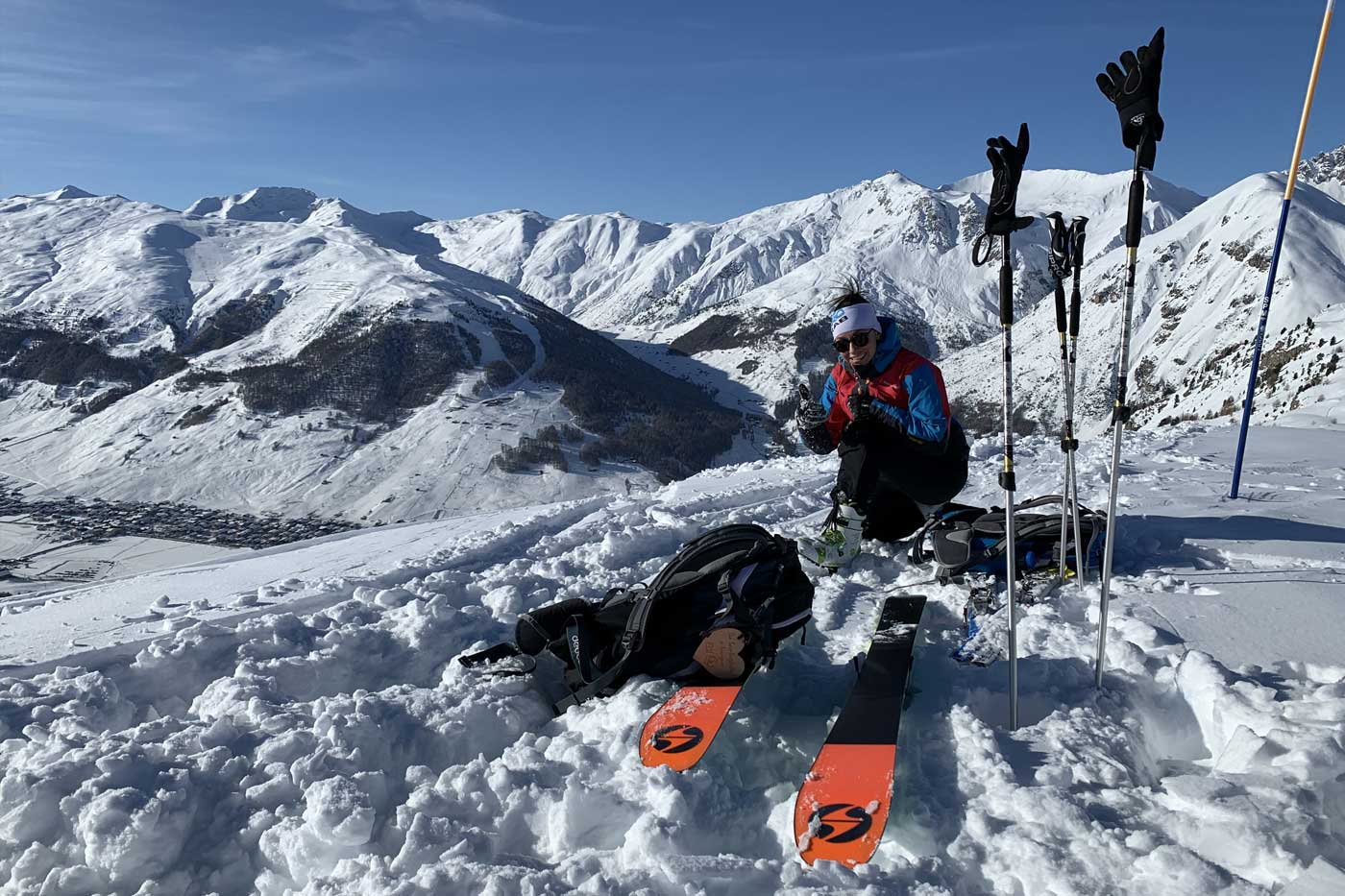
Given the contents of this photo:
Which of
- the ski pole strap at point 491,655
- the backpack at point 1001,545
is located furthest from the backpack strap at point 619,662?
the backpack at point 1001,545

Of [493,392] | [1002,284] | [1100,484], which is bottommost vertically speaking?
[493,392]

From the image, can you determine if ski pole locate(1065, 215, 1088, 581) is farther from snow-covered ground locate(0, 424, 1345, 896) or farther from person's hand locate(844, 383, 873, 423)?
person's hand locate(844, 383, 873, 423)

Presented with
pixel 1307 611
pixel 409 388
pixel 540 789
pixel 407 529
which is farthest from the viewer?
pixel 409 388

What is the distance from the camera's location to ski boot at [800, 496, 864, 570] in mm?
7453

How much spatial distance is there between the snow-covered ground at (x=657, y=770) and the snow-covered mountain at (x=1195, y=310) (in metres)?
70.2

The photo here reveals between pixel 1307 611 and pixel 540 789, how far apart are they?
Result: 16.8 feet

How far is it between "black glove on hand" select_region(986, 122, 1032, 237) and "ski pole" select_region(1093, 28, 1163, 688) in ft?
1.96

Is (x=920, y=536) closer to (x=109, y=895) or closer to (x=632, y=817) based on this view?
(x=632, y=817)

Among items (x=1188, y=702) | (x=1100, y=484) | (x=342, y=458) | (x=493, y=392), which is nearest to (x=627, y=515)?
(x=1100, y=484)

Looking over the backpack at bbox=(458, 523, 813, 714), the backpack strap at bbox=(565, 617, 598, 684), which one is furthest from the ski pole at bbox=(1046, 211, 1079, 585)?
the backpack strap at bbox=(565, 617, 598, 684)

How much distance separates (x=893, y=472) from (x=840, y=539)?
91cm

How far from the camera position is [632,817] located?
3.68m

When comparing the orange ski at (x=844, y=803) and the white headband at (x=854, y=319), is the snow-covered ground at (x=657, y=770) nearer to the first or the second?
the orange ski at (x=844, y=803)

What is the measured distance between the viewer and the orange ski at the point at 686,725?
159 inches
